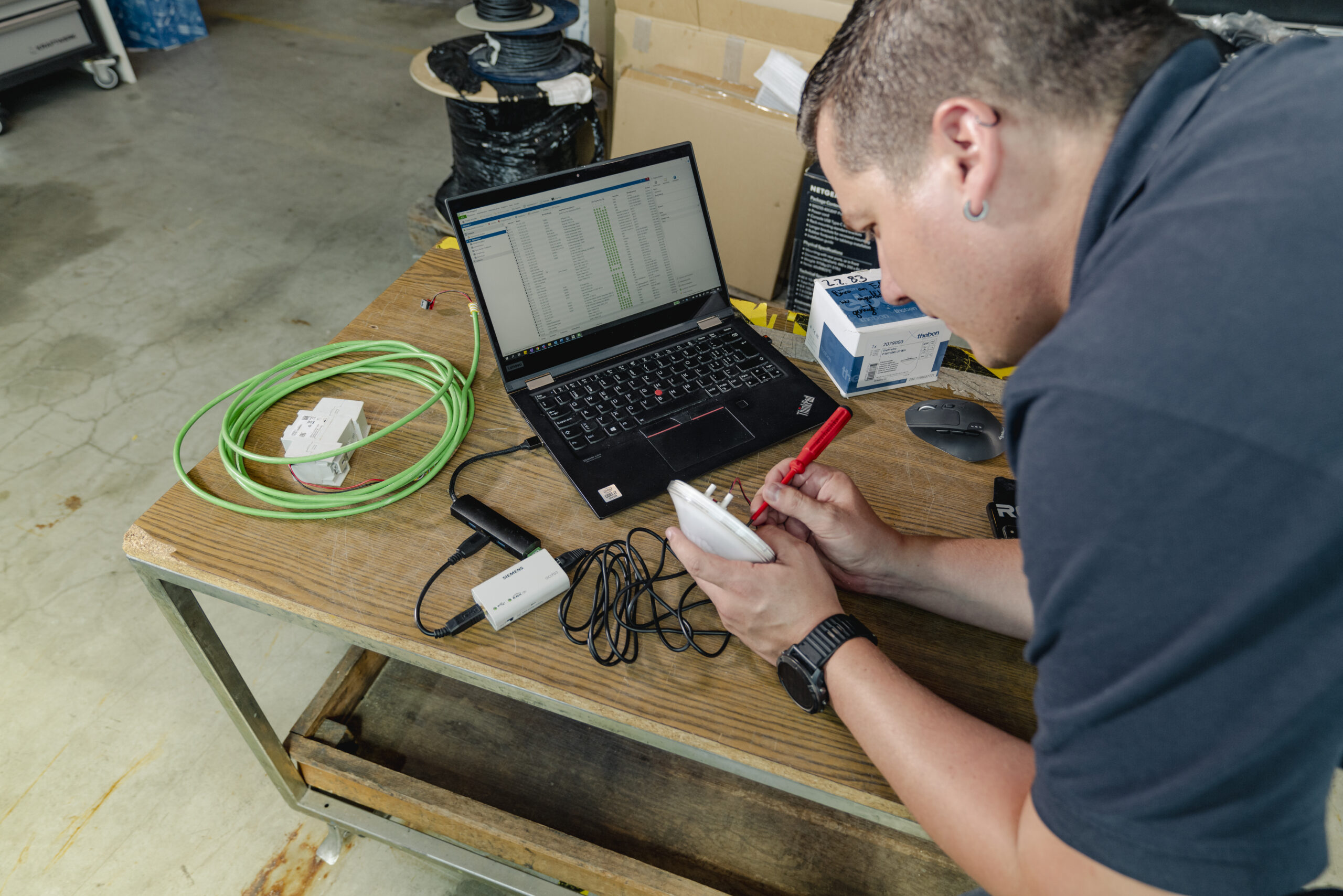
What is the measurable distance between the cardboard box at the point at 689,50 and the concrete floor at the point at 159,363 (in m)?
1.15

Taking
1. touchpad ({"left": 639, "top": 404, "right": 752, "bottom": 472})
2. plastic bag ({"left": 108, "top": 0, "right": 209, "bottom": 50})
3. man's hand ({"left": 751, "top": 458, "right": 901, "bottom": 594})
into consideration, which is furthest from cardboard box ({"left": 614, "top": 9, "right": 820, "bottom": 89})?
plastic bag ({"left": 108, "top": 0, "right": 209, "bottom": 50})

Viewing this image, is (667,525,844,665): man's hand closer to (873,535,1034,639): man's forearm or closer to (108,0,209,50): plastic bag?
(873,535,1034,639): man's forearm

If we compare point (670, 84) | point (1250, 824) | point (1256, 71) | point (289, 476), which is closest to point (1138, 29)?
point (1256, 71)

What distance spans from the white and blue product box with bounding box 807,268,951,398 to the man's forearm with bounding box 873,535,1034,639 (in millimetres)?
315

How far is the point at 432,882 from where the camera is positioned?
1.33 metres

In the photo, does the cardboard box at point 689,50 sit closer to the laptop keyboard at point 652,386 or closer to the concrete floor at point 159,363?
the concrete floor at point 159,363

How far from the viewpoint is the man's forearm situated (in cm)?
81

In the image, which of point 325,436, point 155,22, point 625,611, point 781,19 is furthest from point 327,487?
point 155,22

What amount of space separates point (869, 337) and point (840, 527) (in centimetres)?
34

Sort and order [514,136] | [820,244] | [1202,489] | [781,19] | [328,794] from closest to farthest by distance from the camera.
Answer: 1. [1202,489]
2. [328,794]
3. [820,244]
4. [781,19]
5. [514,136]

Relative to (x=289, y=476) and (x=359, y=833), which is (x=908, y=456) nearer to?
(x=289, y=476)

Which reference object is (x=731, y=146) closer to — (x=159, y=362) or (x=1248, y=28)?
(x=1248, y=28)

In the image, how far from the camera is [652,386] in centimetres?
107

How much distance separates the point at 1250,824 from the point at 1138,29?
1.70 feet
